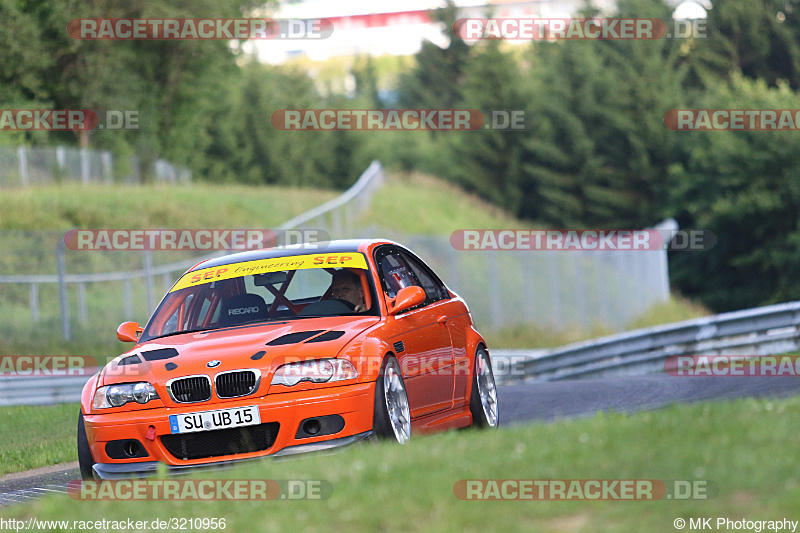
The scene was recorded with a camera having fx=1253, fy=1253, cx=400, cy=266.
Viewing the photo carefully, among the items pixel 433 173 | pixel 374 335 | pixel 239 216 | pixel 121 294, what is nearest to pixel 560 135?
pixel 433 173

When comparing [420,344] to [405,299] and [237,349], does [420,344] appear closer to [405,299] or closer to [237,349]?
[405,299]

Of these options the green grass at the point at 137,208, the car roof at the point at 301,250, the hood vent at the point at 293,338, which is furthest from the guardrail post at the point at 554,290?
the hood vent at the point at 293,338

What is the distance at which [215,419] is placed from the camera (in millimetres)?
7555

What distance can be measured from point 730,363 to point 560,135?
61338 millimetres

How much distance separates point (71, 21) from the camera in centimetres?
4047

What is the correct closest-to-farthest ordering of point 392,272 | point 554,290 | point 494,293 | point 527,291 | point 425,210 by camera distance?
point 392,272, point 494,293, point 527,291, point 554,290, point 425,210

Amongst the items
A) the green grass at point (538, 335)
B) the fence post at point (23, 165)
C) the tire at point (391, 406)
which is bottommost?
the green grass at point (538, 335)

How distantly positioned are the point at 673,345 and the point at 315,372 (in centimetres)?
1248

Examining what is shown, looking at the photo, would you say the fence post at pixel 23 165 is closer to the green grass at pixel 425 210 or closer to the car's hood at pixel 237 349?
the green grass at pixel 425 210

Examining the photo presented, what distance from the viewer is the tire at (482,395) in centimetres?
967

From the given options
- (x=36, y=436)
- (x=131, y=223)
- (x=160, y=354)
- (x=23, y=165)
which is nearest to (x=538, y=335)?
→ (x=131, y=223)

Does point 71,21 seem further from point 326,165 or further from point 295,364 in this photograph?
point 326,165

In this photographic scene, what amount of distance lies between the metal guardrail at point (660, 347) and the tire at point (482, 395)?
8096mm

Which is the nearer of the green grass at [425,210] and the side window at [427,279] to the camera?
the side window at [427,279]
